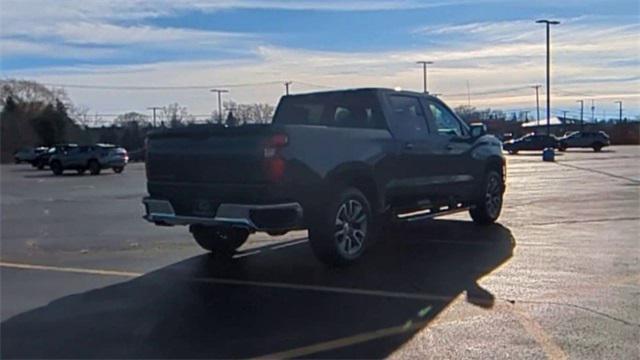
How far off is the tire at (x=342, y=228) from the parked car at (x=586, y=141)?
54.4 meters

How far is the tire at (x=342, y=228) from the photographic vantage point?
29.0 ft

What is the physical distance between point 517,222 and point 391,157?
382cm

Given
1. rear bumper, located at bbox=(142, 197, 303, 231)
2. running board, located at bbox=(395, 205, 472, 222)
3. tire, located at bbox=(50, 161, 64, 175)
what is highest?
rear bumper, located at bbox=(142, 197, 303, 231)

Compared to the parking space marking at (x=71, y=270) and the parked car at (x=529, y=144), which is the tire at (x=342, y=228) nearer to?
the parking space marking at (x=71, y=270)

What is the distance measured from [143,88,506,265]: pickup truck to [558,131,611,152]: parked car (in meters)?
52.6


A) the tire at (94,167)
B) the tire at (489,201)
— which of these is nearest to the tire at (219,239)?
the tire at (489,201)

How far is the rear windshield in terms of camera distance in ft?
33.9

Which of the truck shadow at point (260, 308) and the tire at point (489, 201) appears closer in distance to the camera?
the truck shadow at point (260, 308)

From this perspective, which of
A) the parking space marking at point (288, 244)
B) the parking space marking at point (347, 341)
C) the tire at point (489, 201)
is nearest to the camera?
the parking space marking at point (347, 341)

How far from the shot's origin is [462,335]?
239 inches

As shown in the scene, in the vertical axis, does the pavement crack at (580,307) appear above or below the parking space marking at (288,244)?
above

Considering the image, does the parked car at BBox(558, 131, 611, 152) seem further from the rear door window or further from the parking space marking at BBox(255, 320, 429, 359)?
the parking space marking at BBox(255, 320, 429, 359)

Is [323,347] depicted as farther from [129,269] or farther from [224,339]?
[129,269]

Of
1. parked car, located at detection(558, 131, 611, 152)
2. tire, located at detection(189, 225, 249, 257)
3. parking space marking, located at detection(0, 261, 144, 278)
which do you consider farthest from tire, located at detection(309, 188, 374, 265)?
parked car, located at detection(558, 131, 611, 152)
